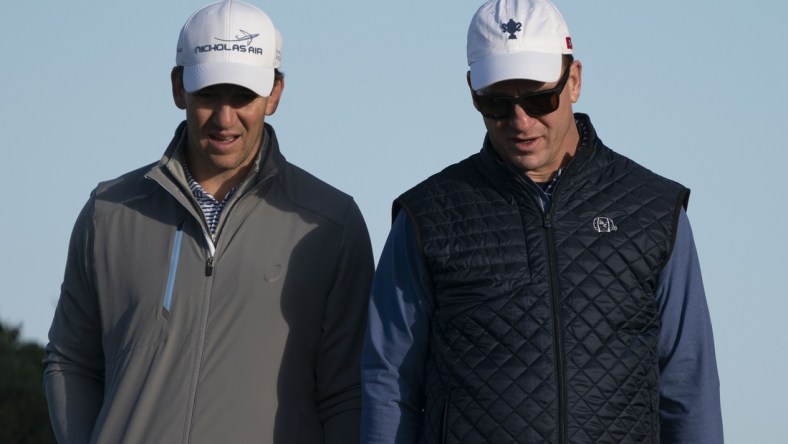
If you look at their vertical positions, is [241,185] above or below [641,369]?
above

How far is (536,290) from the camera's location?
475 centimetres

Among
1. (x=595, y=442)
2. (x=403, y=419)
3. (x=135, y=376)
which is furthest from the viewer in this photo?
(x=135, y=376)

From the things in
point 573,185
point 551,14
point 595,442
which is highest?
point 551,14

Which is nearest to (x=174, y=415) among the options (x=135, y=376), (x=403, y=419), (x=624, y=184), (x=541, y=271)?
(x=135, y=376)

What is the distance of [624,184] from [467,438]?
0.96 metres

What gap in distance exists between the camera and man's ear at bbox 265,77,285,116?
5625 mm

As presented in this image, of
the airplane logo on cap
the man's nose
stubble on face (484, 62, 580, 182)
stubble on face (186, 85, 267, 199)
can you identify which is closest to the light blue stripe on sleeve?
stubble on face (186, 85, 267, 199)

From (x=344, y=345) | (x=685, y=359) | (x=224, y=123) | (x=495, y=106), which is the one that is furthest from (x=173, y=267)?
(x=685, y=359)

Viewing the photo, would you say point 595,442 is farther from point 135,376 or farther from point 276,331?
point 135,376

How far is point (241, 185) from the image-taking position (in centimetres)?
546

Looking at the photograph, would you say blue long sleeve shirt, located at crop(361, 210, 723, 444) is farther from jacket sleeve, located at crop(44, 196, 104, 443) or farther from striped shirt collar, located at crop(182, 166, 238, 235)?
jacket sleeve, located at crop(44, 196, 104, 443)

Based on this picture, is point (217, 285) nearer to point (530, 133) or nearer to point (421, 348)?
point (421, 348)

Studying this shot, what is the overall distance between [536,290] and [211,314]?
1191 mm

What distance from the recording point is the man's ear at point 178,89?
5.59 metres
